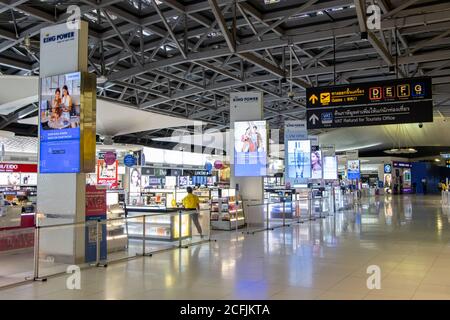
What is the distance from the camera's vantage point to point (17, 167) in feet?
83.2

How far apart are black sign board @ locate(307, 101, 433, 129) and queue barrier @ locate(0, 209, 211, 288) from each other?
4.17 metres

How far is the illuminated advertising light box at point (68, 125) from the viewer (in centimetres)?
807

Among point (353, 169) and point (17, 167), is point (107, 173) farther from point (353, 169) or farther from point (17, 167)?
point (353, 169)

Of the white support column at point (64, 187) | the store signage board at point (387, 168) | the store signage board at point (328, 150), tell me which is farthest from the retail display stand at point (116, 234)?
the store signage board at point (387, 168)

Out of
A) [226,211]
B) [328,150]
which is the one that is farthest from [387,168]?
[226,211]

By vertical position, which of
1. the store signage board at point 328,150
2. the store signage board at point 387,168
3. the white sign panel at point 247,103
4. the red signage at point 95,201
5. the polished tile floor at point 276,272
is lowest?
the polished tile floor at point 276,272

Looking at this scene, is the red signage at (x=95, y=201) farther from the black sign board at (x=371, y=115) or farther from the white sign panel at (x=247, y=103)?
the white sign panel at (x=247, y=103)

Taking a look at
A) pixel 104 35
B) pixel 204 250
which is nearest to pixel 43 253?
pixel 204 250

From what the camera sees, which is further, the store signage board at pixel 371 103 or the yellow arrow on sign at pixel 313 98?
the yellow arrow on sign at pixel 313 98

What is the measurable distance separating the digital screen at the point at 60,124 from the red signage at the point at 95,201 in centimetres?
75

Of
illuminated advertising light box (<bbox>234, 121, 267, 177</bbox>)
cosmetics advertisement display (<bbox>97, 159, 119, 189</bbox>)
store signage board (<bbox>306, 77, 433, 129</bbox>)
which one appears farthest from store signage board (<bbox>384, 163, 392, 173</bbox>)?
store signage board (<bbox>306, 77, 433, 129</bbox>)

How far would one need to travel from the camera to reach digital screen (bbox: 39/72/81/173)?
8094mm

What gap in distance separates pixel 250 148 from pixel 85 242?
24.5ft
